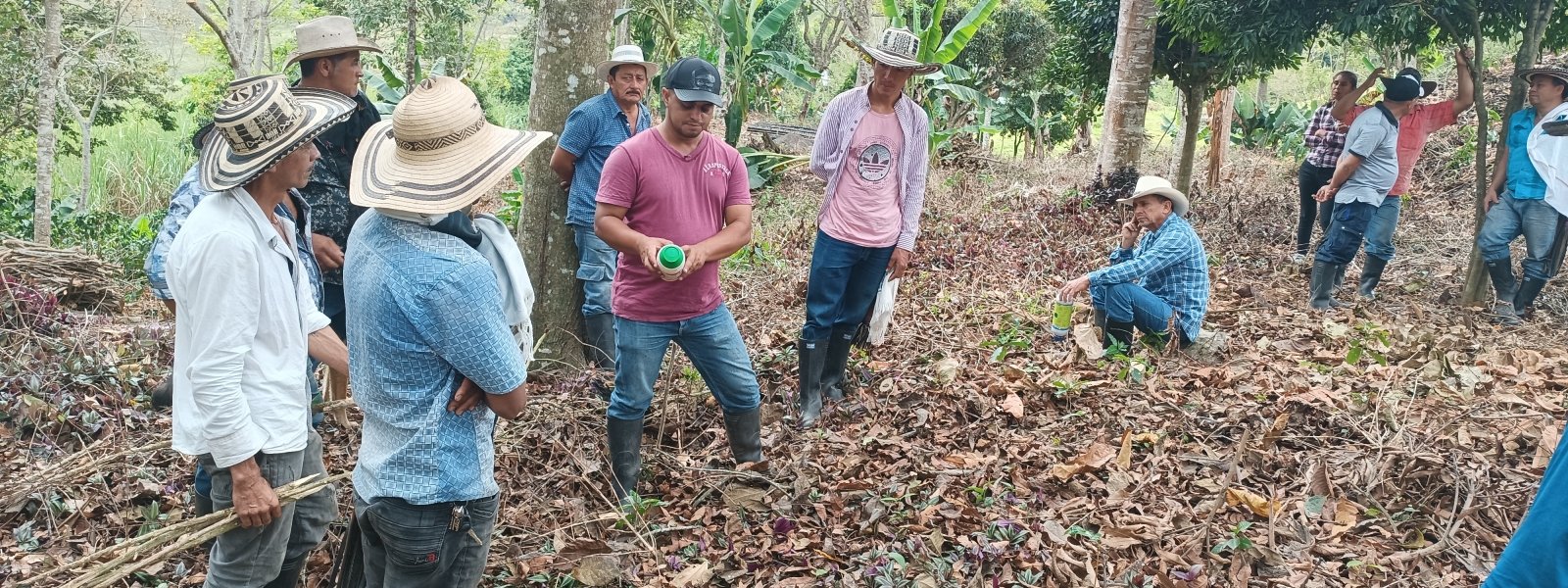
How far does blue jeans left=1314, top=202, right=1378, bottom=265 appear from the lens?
645 centimetres

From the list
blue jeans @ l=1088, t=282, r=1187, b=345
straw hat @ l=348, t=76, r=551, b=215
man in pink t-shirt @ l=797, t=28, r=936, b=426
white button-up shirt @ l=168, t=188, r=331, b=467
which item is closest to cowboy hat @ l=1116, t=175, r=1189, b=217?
blue jeans @ l=1088, t=282, r=1187, b=345

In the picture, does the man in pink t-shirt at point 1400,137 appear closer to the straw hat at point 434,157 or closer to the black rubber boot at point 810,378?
the black rubber boot at point 810,378

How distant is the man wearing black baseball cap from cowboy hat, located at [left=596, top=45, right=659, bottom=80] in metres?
4.63

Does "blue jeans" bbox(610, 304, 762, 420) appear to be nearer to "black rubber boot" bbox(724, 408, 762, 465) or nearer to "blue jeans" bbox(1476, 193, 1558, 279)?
"black rubber boot" bbox(724, 408, 762, 465)

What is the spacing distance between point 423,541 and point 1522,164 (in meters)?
6.91

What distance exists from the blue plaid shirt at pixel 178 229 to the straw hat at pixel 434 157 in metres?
0.66

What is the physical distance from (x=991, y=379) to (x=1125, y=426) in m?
0.80

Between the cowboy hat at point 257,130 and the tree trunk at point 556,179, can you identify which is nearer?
the cowboy hat at point 257,130

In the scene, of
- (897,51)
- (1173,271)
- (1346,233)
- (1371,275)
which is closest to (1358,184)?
(1346,233)

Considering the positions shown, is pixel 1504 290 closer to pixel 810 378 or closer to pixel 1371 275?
pixel 1371 275

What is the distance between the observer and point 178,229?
2893 millimetres

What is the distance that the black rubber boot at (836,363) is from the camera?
4.84 metres

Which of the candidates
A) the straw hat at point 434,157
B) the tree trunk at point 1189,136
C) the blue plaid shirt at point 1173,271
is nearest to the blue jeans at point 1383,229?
the blue plaid shirt at point 1173,271

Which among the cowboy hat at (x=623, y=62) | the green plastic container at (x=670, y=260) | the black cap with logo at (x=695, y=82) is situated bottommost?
the green plastic container at (x=670, y=260)
